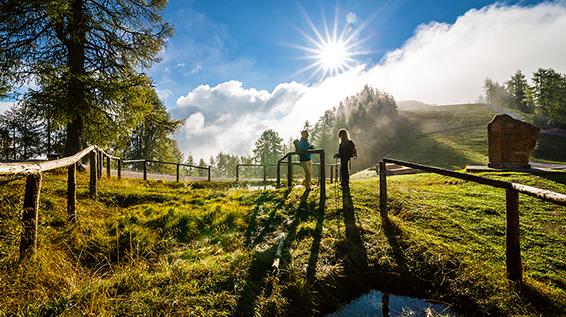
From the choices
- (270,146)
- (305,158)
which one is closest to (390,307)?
(305,158)

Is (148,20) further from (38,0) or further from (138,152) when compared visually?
(138,152)

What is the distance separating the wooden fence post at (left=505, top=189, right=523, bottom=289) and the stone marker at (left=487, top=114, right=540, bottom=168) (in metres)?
17.3

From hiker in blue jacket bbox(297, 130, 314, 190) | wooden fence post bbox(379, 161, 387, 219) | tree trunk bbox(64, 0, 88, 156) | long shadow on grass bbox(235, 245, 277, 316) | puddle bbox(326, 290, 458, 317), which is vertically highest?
tree trunk bbox(64, 0, 88, 156)

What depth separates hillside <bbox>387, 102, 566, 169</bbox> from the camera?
4116cm

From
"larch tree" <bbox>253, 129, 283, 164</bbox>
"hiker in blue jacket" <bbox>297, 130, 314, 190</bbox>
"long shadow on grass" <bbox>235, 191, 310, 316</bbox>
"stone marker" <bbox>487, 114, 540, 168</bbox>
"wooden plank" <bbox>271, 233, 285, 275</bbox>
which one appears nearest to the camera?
"long shadow on grass" <bbox>235, 191, 310, 316</bbox>

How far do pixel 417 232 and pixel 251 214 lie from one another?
326 cm

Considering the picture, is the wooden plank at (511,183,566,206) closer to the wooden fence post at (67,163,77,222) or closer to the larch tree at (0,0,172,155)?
the wooden fence post at (67,163,77,222)

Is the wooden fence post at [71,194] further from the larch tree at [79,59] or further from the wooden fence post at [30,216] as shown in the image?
the larch tree at [79,59]

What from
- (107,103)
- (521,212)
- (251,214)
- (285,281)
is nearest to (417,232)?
(285,281)

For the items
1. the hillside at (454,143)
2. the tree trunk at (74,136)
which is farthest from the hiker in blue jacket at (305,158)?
the hillside at (454,143)

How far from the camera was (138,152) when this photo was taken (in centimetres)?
3691

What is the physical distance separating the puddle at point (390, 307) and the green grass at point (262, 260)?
0.15 m

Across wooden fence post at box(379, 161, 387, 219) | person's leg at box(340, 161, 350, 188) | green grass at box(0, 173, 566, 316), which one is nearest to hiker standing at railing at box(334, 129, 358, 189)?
person's leg at box(340, 161, 350, 188)

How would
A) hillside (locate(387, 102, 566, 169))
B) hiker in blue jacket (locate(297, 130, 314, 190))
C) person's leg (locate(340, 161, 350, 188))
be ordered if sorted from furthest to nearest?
hillside (locate(387, 102, 566, 169)) → hiker in blue jacket (locate(297, 130, 314, 190)) → person's leg (locate(340, 161, 350, 188))
